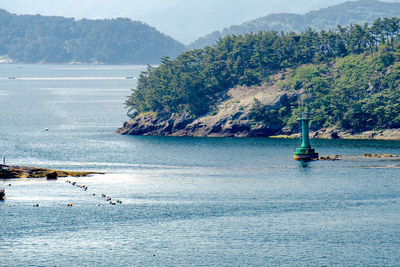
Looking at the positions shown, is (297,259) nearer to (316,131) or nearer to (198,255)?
(198,255)

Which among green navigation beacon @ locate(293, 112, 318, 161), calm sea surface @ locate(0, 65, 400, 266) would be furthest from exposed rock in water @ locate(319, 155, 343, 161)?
calm sea surface @ locate(0, 65, 400, 266)

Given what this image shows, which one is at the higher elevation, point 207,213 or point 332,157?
point 332,157

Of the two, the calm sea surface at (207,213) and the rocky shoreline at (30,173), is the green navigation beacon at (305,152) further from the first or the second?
the rocky shoreline at (30,173)

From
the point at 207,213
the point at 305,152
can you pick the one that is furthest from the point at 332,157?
the point at 207,213

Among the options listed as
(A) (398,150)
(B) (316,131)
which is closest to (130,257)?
(A) (398,150)

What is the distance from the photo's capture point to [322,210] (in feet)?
339

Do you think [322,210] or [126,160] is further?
[126,160]

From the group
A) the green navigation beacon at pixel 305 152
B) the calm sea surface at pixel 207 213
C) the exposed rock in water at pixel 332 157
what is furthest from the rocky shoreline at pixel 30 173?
the exposed rock in water at pixel 332 157

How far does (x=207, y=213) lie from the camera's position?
332 ft

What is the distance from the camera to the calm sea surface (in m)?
81.2

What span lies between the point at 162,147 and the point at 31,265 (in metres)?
106

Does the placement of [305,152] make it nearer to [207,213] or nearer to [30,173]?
[30,173]

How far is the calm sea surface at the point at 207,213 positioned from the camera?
267 feet

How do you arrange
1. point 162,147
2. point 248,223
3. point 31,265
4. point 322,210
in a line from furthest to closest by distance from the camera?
point 162,147
point 322,210
point 248,223
point 31,265
